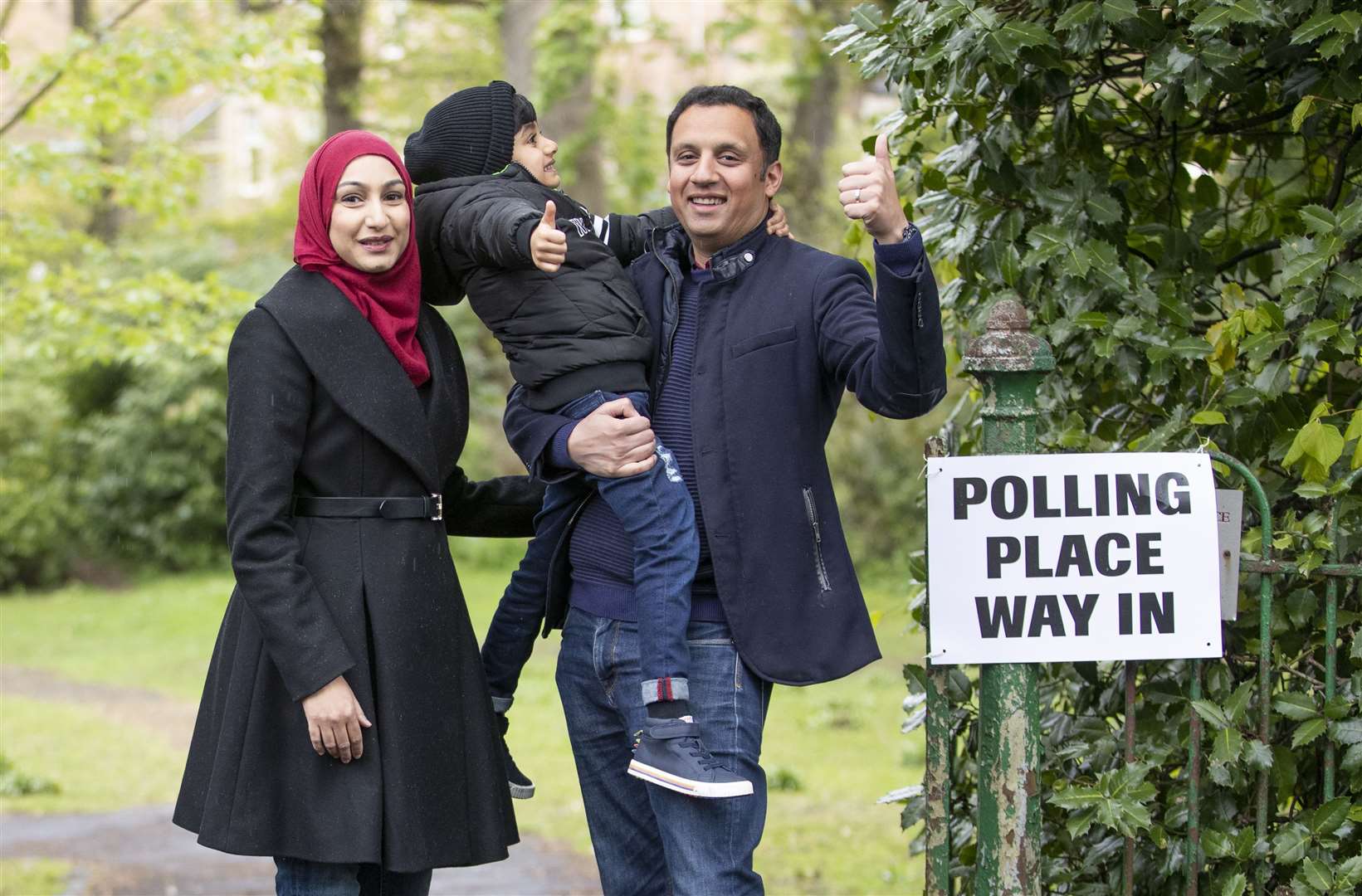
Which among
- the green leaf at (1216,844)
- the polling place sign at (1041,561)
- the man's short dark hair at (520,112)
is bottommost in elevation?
the green leaf at (1216,844)

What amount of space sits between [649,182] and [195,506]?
23.0ft

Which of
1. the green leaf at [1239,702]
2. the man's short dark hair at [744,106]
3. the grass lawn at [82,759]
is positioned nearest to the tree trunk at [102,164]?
the grass lawn at [82,759]

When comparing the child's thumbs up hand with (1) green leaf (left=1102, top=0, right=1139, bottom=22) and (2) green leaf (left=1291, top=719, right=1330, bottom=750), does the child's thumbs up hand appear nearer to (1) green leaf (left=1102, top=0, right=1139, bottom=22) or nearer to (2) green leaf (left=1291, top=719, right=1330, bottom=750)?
(1) green leaf (left=1102, top=0, right=1139, bottom=22)

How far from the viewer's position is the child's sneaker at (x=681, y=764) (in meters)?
2.86

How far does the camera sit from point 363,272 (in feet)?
10.2

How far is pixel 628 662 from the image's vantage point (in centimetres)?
306

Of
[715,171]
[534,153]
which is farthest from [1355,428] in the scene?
[534,153]

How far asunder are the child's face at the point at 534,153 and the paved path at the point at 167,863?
3.53 m

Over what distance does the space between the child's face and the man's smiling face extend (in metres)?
0.40

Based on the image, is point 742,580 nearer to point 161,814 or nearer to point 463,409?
point 463,409

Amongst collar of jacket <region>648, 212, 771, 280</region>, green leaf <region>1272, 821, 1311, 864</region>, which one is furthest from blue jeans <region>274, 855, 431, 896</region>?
green leaf <region>1272, 821, 1311, 864</region>

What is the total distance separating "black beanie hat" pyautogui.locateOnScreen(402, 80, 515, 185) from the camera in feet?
10.9

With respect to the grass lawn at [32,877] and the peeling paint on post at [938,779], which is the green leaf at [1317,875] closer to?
the peeling paint on post at [938,779]

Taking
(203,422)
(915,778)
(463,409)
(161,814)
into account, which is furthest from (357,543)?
(203,422)
